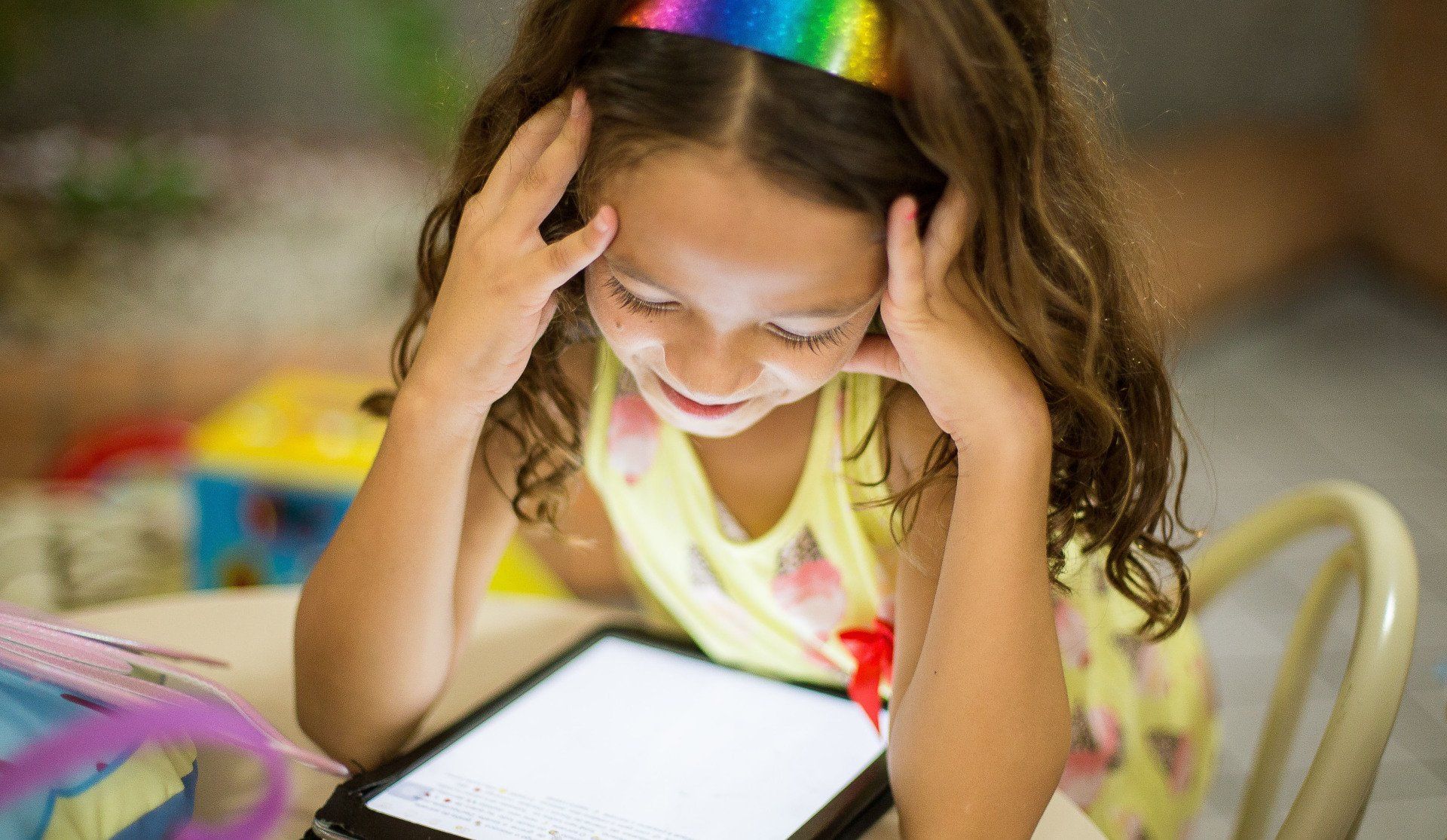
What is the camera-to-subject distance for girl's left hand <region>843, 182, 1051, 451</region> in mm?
669

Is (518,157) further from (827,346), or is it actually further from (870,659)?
(870,659)

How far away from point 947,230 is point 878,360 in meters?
0.13

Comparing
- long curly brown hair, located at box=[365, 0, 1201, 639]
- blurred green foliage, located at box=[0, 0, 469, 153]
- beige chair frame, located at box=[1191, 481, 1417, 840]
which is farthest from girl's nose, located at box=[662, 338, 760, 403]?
blurred green foliage, located at box=[0, 0, 469, 153]

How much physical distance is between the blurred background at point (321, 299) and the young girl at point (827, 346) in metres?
0.17

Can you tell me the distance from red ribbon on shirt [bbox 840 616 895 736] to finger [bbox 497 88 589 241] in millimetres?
357

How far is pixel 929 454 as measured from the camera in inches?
31.6

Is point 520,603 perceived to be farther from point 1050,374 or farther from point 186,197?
point 186,197

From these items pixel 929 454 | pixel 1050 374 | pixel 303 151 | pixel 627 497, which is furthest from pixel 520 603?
pixel 303 151

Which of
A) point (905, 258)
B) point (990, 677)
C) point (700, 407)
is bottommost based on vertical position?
point (990, 677)

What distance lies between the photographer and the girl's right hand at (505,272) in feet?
2.35

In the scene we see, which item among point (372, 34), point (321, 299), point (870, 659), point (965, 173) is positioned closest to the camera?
point (965, 173)

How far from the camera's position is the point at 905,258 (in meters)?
0.65

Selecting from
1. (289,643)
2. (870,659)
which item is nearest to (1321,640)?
(870,659)

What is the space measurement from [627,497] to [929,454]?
30cm
